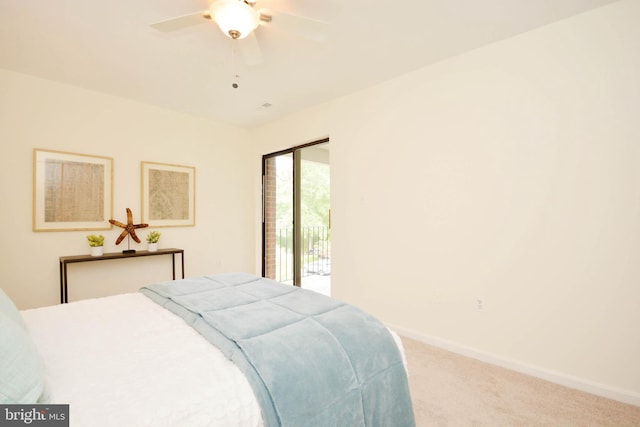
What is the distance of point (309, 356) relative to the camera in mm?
1146

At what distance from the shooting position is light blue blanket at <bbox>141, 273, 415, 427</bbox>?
1027mm

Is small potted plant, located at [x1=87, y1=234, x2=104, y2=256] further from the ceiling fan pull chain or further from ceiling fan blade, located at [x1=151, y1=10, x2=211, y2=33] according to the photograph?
ceiling fan blade, located at [x1=151, y1=10, x2=211, y2=33]

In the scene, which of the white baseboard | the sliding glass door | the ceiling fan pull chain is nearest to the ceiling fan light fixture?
the ceiling fan pull chain

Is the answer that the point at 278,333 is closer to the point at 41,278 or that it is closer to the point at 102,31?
the point at 102,31

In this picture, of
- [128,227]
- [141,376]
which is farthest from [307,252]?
[141,376]

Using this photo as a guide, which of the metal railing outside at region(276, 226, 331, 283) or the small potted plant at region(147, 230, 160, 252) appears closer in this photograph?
the small potted plant at region(147, 230, 160, 252)

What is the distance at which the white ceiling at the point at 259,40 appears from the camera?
1982 millimetres

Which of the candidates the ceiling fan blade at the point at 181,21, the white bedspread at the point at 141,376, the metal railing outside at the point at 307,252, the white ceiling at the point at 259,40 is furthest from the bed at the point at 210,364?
Result: the metal railing outside at the point at 307,252

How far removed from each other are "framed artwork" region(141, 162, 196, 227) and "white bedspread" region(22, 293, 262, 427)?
2.43 metres

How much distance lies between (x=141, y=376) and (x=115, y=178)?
3.24 metres

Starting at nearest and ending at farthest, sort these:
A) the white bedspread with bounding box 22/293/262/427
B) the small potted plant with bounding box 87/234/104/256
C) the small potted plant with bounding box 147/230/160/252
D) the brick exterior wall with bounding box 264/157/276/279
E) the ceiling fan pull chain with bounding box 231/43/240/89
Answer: the white bedspread with bounding box 22/293/262/427 → the ceiling fan pull chain with bounding box 231/43/240/89 → the small potted plant with bounding box 87/234/104/256 → the small potted plant with bounding box 147/230/160/252 → the brick exterior wall with bounding box 264/157/276/279

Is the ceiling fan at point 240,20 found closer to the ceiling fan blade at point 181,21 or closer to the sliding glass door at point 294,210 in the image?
the ceiling fan blade at point 181,21

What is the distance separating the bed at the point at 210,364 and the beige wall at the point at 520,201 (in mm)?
1416

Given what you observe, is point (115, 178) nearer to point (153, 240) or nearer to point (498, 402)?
point (153, 240)
